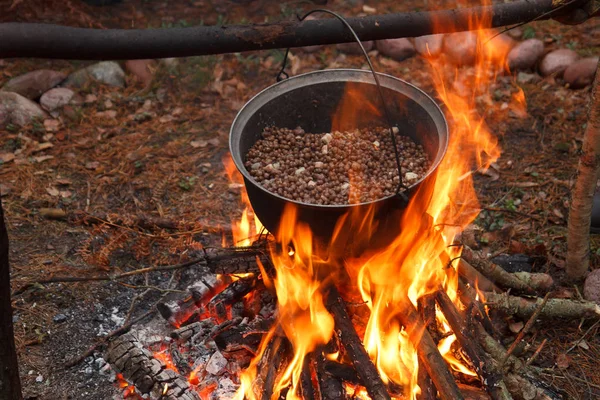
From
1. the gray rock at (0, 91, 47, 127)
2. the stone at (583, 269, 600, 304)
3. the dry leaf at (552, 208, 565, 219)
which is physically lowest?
the stone at (583, 269, 600, 304)

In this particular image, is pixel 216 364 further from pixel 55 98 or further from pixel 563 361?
pixel 55 98

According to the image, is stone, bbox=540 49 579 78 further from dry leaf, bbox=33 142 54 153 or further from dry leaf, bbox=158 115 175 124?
dry leaf, bbox=33 142 54 153

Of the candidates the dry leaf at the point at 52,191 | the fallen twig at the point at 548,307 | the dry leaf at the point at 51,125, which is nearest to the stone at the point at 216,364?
the fallen twig at the point at 548,307

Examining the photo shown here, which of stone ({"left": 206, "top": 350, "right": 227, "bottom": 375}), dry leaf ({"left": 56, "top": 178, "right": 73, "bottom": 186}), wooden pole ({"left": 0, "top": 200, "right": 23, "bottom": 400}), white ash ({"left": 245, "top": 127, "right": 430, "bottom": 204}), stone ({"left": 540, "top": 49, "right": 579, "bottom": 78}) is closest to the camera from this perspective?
wooden pole ({"left": 0, "top": 200, "right": 23, "bottom": 400})

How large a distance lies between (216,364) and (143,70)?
369 centimetres

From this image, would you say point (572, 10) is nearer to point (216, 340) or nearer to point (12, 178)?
point (216, 340)

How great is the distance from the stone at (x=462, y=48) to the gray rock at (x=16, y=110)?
4.14 meters

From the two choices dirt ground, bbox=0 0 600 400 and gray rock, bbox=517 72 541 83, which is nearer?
dirt ground, bbox=0 0 600 400

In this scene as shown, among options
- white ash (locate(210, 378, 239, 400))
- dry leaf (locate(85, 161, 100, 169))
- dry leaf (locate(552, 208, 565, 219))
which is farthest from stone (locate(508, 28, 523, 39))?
white ash (locate(210, 378, 239, 400))

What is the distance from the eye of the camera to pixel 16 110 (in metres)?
5.36

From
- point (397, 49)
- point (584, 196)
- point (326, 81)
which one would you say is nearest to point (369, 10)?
point (397, 49)

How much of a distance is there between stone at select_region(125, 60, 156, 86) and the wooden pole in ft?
12.8

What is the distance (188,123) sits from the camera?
18.0ft

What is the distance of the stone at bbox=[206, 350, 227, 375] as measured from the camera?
3.21 metres
